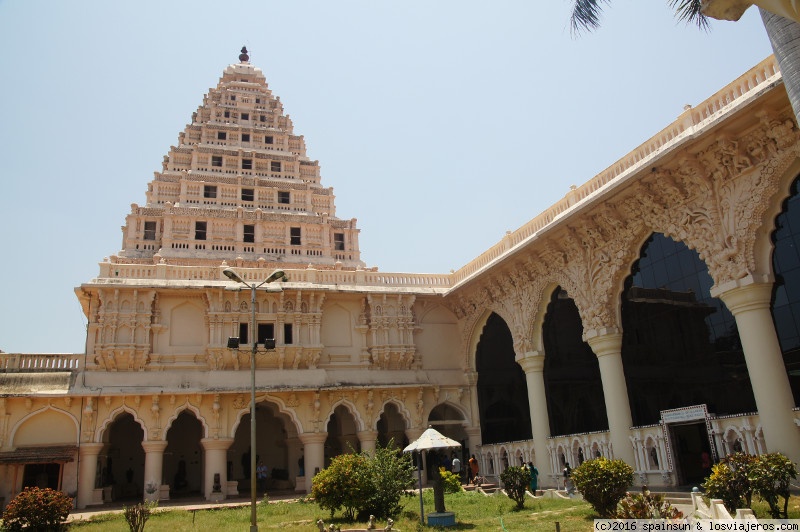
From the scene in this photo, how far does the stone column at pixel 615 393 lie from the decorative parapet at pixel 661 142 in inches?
139

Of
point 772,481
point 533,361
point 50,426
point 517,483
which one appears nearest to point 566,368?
point 533,361

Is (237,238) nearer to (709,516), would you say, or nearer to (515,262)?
(515,262)

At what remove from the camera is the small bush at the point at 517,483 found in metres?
15.6

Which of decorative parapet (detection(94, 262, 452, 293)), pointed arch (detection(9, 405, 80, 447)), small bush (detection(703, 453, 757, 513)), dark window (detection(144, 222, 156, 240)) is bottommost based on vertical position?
small bush (detection(703, 453, 757, 513))

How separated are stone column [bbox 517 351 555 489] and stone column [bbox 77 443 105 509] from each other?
1385 cm

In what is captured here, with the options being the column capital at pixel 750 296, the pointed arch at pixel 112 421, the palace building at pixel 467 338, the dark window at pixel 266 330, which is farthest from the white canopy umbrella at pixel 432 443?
the pointed arch at pixel 112 421

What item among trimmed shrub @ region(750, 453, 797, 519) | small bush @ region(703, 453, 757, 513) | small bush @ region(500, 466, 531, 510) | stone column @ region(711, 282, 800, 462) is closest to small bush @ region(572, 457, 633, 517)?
small bush @ region(703, 453, 757, 513)

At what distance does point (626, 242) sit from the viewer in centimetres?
1661

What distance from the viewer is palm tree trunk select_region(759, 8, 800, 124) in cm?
794

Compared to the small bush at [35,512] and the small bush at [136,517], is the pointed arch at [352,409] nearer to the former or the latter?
the small bush at [136,517]

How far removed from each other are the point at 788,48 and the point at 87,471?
71.2ft

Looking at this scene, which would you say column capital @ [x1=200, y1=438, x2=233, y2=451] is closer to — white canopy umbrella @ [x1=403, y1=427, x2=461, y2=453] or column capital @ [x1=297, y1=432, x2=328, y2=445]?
column capital @ [x1=297, y1=432, x2=328, y2=445]

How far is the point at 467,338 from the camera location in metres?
25.0

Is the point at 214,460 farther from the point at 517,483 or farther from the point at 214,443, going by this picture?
the point at 517,483
